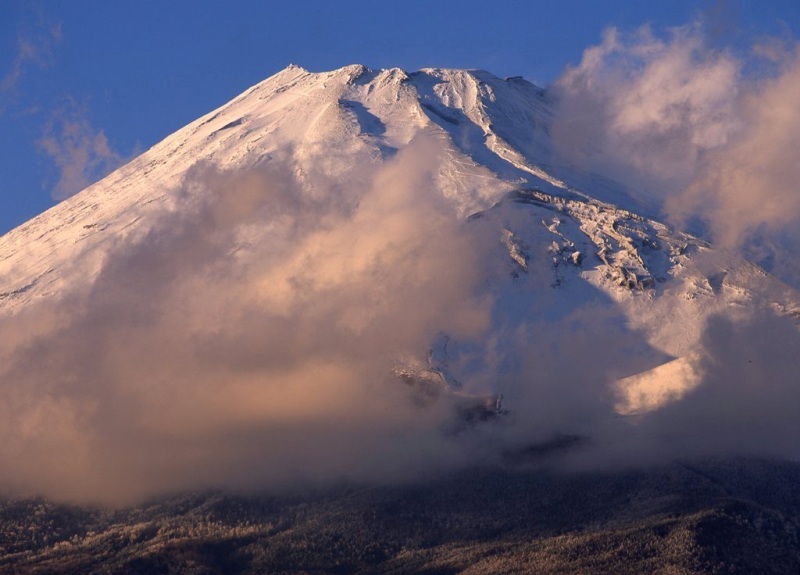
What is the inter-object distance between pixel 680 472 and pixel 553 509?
9.51 meters

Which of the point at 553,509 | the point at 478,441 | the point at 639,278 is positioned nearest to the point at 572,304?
the point at 639,278

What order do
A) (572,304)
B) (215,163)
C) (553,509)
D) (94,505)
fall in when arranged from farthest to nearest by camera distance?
(215,163) → (572,304) → (94,505) → (553,509)

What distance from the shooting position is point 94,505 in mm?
116562

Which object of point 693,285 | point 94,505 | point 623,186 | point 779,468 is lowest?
point 779,468

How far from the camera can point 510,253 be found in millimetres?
130500

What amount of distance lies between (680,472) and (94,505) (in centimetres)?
3973

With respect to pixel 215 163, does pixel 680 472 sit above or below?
below

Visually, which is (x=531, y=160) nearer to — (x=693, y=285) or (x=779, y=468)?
(x=693, y=285)

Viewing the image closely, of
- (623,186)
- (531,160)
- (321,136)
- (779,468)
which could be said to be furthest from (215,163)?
(779,468)

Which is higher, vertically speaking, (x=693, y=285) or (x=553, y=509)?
(x=693, y=285)

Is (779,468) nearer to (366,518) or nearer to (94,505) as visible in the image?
(366,518)

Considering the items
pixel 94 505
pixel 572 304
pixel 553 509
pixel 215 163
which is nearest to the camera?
pixel 553 509

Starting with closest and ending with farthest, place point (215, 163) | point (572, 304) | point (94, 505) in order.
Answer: point (94, 505), point (572, 304), point (215, 163)

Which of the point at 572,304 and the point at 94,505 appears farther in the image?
the point at 572,304
